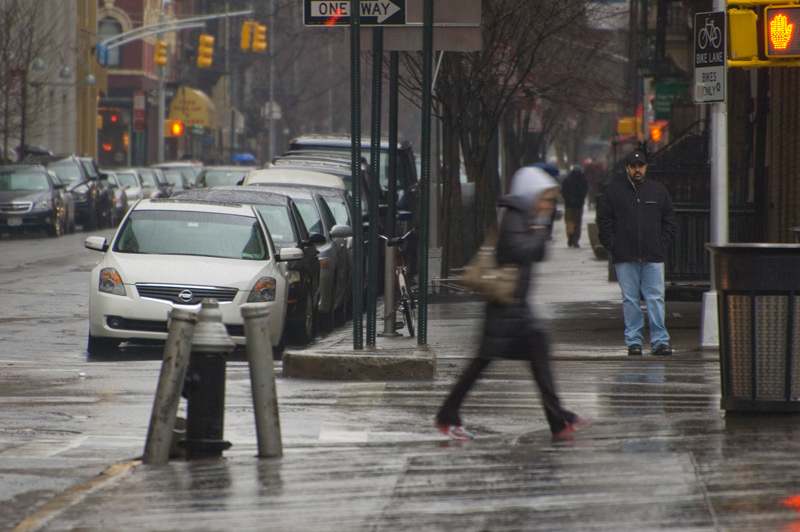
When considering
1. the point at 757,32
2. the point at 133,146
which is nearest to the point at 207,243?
the point at 757,32

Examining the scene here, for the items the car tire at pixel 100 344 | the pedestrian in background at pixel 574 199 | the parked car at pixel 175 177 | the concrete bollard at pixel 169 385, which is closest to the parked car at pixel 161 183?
the parked car at pixel 175 177

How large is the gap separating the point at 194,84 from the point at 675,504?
245ft

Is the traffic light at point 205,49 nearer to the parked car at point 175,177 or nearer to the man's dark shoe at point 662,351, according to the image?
the parked car at point 175,177

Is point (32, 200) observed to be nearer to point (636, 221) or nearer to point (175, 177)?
point (175, 177)

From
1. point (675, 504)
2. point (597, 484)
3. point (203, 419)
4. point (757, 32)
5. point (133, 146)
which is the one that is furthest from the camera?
point (133, 146)

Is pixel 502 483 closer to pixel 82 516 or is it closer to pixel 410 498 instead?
pixel 410 498

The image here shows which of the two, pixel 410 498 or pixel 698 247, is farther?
pixel 698 247

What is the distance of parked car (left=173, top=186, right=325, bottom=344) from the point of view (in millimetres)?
14000

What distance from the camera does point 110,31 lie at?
7281 cm

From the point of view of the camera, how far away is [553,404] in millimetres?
8023

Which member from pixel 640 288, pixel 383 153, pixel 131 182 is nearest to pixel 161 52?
pixel 131 182

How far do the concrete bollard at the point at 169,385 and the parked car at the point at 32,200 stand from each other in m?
26.9

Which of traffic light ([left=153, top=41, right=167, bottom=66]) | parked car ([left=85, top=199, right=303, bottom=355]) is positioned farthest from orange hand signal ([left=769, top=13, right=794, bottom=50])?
traffic light ([left=153, top=41, right=167, bottom=66])

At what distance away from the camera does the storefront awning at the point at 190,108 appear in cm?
6831
